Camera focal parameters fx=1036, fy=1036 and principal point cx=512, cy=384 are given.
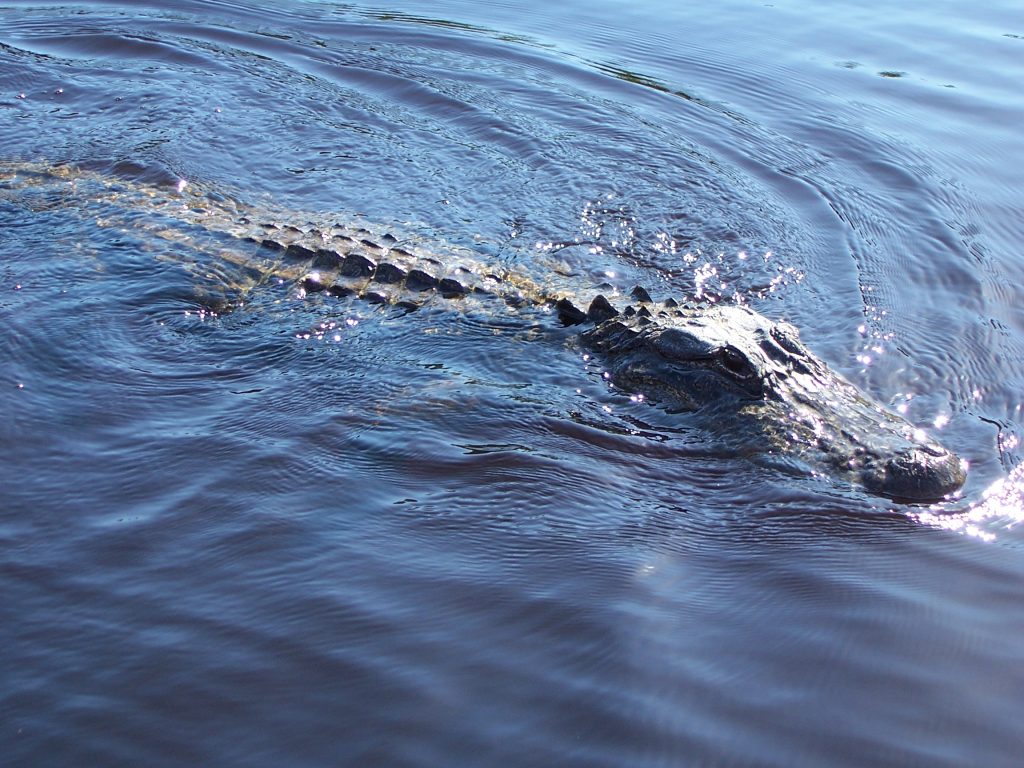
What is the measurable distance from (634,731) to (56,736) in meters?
1.80

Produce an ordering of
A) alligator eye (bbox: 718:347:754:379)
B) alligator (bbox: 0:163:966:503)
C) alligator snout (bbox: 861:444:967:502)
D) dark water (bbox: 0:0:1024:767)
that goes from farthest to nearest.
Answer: alligator eye (bbox: 718:347:754:379) → alligator (bbox: 0:163:966:503) → alligator snout (bbox: 861:444:967:502) → dark water (bbox: 0:0:1024:767)

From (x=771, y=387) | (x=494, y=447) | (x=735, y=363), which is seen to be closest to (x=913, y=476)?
(x=771, y=387)

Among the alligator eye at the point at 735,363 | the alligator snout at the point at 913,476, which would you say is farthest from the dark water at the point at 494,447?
the alligator eye at the point at 735,363

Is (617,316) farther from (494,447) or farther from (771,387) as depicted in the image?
(494,447)

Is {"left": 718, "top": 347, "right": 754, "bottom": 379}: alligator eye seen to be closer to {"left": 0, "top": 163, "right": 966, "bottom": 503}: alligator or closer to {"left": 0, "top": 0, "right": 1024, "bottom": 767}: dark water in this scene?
{"left": 0, "top": 163, "right": 966, "bottom": 503}: alligator

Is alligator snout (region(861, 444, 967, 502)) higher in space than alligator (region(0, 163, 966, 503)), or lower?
lower

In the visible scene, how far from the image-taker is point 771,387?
16.7 ft

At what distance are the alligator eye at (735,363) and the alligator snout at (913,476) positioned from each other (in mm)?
795

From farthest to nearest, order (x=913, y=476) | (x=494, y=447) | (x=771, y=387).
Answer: (x=771, y=387) < (x=494, y=447) < (x=913, y=476)

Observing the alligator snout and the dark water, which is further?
the alligator snout

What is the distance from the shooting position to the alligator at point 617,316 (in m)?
4.74

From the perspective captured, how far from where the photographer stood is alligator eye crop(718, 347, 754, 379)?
514 centimetres

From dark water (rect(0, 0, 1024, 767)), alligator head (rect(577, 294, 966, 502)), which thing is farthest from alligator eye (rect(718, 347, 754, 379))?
dark water (rect(0, 0, 1024, 767))

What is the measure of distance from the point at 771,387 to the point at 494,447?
1.40 metres
